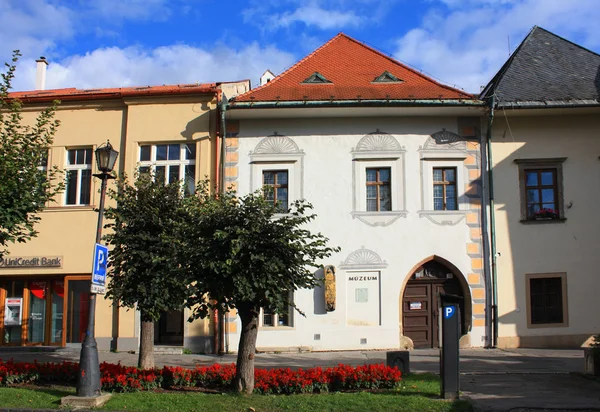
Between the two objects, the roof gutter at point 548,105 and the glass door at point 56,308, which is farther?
the glass door at point 56,308

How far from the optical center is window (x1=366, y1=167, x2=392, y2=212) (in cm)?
1962

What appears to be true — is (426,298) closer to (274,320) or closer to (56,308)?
(274,320)

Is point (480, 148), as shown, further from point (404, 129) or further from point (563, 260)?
point (563, 260)

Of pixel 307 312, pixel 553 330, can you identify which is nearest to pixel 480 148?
pixel 553 330

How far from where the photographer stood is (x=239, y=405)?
32.9 ft

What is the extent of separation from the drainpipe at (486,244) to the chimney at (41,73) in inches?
632

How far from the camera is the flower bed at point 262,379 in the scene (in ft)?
36.5

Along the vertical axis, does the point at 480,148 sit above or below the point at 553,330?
above

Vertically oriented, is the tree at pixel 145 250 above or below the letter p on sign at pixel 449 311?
above

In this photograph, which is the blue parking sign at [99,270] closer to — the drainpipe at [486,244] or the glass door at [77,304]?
the glass door at [77,304]

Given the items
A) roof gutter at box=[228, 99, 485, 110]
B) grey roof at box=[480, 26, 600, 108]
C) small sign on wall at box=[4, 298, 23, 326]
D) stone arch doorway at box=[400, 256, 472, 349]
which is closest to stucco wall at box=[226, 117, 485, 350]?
stone arch doorway at box=[400, 256, 472, 349]

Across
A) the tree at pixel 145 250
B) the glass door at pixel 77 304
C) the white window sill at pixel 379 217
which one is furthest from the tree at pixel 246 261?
the glass door at pixel 77 304

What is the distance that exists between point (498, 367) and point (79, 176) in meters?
14.1

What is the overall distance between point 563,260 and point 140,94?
14.4 m
